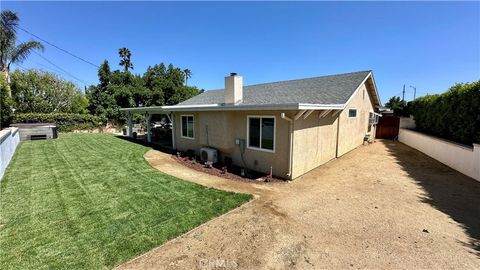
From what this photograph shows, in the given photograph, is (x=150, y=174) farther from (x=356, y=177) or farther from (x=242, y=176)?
(x=356, y=177)

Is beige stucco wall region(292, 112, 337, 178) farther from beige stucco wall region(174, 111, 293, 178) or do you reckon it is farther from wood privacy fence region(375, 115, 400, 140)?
wood privacy fence region(375, 115, 400, 140)

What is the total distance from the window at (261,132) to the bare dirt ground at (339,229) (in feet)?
5.74

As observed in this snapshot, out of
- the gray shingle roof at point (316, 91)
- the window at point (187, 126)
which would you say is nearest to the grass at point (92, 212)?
the window at point (187, 126)

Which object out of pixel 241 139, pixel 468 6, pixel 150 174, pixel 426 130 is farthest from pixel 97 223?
pixel 426 130

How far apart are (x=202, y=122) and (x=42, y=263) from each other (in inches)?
312

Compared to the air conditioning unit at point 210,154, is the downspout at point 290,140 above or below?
above

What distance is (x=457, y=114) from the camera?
949 cm

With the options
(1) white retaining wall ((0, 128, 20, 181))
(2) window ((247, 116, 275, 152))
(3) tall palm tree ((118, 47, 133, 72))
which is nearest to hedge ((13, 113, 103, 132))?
(1) white retaining wall ((0, 128, 20, 181))

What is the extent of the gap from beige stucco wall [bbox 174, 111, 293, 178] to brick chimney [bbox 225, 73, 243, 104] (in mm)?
1812

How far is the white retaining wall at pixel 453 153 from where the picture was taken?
25.6ft

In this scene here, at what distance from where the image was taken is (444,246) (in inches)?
155

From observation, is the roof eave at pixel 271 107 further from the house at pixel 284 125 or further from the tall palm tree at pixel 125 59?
the tall palm tree at pixel 125 59

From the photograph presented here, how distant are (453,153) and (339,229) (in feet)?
28.5

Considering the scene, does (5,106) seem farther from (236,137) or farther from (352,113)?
(352,113)
